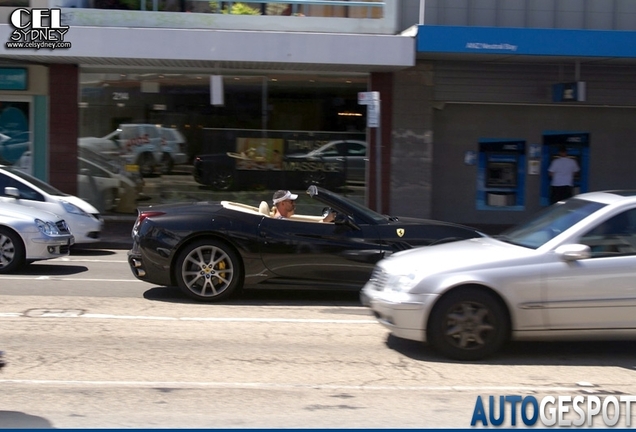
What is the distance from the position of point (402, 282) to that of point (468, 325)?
0.69m

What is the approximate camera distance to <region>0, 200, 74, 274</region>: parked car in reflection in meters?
11.5

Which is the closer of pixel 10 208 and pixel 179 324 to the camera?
pixel 179 324

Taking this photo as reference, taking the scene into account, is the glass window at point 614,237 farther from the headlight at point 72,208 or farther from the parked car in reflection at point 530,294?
the headlight at point 72,208

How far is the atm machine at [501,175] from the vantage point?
19.9m

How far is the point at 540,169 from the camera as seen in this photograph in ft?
65.6

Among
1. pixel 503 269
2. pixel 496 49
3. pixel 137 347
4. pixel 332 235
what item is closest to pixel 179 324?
pixel 137 347

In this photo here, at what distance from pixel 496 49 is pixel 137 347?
38.6 ft

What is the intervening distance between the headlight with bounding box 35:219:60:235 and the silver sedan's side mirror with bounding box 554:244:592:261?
24.9 ft

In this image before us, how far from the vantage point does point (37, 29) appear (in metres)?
17.3

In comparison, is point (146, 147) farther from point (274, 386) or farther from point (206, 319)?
point (274, 386)

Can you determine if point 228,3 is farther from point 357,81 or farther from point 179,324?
point 179,324

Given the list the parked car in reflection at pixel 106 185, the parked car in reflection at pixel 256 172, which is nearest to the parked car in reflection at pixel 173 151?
the parked car in reflection at pixel 256 172

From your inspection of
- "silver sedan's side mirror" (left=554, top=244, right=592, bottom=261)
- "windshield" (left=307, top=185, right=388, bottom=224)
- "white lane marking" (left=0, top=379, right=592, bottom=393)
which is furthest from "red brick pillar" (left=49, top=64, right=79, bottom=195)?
"silver sedan's side mirror" (left=554, top=244, right=592, bottom=261)

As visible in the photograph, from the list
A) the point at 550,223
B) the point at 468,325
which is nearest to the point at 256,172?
the point at 550,223
